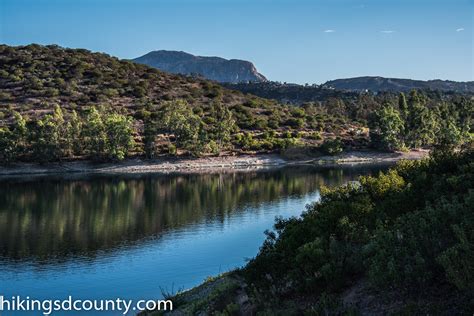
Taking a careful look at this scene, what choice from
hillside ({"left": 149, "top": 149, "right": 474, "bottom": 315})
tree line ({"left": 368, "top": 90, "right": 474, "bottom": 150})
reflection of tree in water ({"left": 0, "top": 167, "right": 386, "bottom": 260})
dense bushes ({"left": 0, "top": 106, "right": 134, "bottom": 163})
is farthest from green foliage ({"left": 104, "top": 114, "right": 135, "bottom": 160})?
hillside ({"left": 149, "top": 149, "right": 474, "bottom": 315})

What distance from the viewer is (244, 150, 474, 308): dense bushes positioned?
12.0 metres

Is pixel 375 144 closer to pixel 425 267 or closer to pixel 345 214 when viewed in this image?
pixel 345 214

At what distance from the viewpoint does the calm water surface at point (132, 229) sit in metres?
29.7

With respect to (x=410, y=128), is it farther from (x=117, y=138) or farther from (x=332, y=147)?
(x=117, y=138)

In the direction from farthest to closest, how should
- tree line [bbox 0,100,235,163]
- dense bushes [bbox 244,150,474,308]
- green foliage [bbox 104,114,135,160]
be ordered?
green foliage [bbox 104,114,135,160] → tree line [bbox 0,100,235,163] → dense bushes [bbox 244,150,474,308]

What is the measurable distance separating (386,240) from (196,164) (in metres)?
84.3

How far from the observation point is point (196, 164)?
320ft

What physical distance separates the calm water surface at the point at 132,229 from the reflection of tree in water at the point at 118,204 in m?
0.09

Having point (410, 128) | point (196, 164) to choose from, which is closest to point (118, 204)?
point (196, 164)

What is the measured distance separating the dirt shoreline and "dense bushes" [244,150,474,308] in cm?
7088

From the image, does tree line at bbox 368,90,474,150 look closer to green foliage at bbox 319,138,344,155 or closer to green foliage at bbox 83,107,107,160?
green foliage at bbox 319,138,344,155

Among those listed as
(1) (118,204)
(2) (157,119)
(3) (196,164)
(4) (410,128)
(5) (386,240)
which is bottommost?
(1) (118,204)

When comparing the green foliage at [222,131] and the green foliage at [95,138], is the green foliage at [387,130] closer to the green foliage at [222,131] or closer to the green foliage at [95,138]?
the green foliage at [222,131]

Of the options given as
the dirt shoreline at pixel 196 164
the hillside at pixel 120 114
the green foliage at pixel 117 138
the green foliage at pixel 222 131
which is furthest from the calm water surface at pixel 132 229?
the green foliage at pixel 222 131
